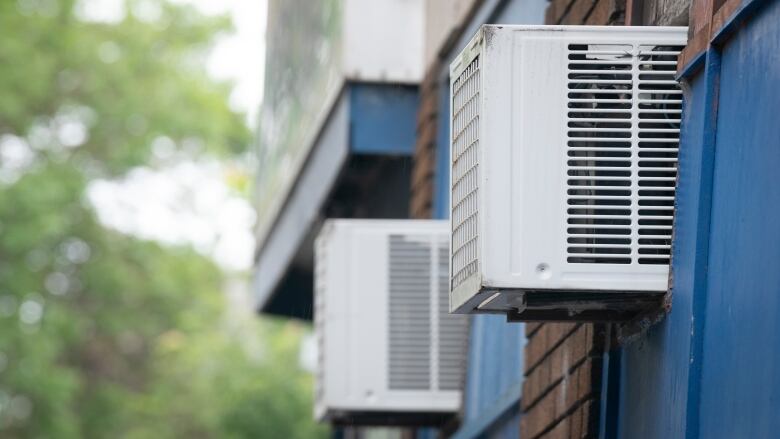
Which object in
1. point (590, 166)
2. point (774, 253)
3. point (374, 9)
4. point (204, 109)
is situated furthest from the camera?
point (204, 109)

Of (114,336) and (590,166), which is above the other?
(590,166)

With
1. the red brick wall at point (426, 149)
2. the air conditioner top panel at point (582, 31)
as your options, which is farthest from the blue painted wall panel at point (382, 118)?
the air conditioner top panel at point (582, 31)

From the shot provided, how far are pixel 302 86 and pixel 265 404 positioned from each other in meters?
6.93

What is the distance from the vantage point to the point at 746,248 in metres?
3.05

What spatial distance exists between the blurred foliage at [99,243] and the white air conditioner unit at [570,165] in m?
15.9

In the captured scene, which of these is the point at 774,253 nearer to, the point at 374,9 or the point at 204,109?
the point at 374,9

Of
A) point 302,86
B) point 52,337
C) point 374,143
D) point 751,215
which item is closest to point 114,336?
point 52,337

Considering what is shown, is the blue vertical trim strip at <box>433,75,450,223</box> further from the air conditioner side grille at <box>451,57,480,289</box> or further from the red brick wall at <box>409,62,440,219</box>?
the air conditioner side grille at <box>451,57,480,289</box>

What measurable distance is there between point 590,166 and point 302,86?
6.01 metres

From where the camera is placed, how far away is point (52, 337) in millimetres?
21125

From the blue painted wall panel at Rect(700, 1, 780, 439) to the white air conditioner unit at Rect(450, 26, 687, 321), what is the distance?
233mm

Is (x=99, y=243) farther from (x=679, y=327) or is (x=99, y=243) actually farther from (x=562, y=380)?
(x=679, y=327)

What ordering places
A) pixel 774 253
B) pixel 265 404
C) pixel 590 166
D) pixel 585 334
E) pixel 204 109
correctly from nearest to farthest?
pixel 774 253 < pixel 590 166 < pixel 585 334 < pixel 265 404 < pixel 204 109

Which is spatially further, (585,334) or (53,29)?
(53,29)
